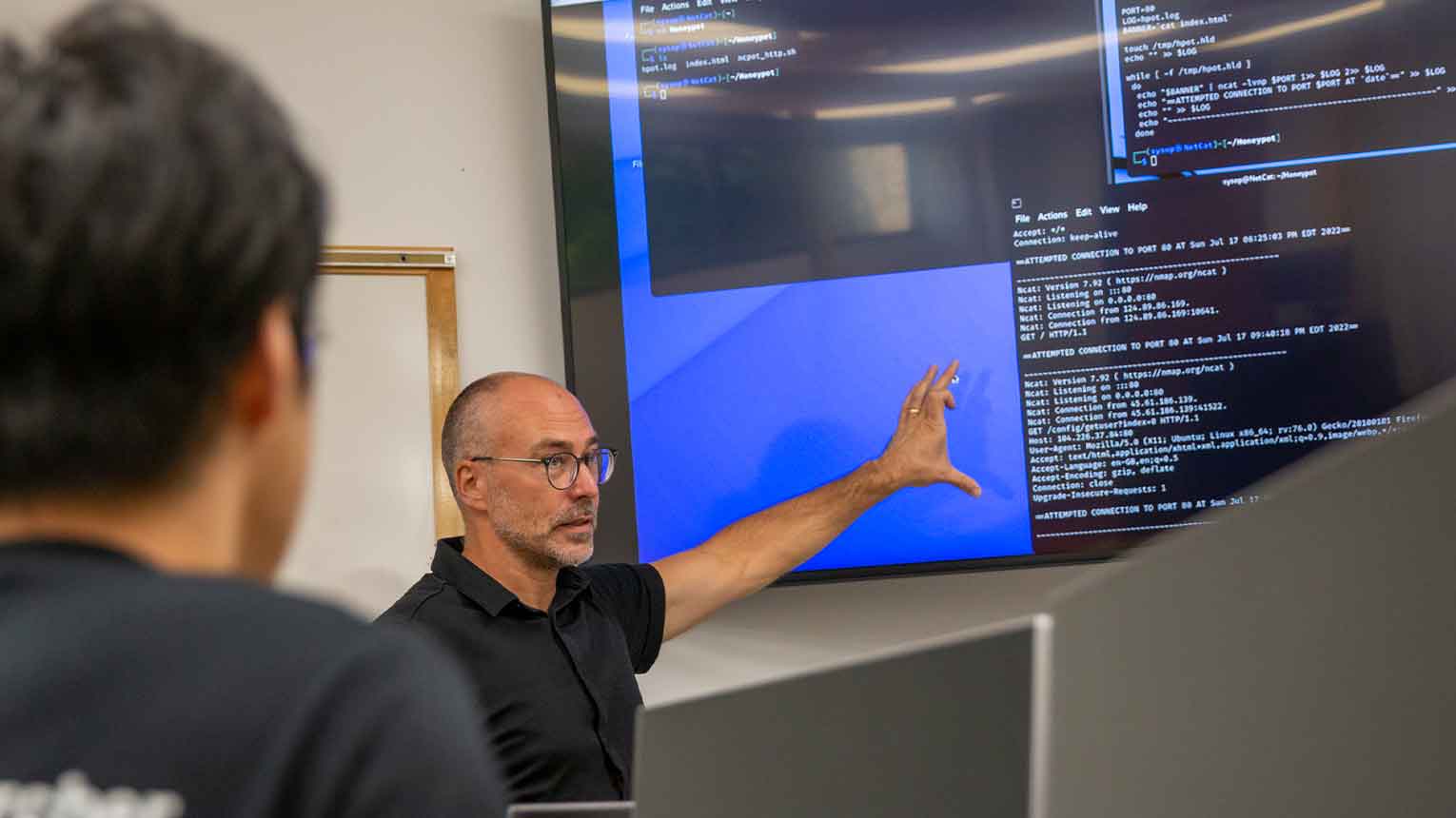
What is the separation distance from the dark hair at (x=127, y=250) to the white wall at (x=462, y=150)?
2351 mm

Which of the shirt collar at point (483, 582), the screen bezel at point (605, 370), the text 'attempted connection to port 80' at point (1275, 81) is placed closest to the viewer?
the shirt collar at point (483, 582)

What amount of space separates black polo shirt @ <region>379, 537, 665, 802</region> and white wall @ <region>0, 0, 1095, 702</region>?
1.18 ft

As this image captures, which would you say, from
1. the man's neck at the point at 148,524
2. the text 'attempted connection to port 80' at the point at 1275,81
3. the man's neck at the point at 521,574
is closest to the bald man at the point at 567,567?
the man's neck at the point at 521,574

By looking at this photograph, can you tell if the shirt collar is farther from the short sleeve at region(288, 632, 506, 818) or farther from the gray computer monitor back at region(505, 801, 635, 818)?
the short sleeve at region(288, 632, 506, 818)

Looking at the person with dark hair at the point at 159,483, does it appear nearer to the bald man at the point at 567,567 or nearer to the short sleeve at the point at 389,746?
the short sleeve at the point at 389,746

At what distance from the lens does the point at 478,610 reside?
243 centimetres

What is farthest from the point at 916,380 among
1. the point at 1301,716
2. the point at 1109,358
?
the point at 1301,716

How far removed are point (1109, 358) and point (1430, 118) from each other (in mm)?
701

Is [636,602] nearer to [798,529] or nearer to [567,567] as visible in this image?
[567,567]

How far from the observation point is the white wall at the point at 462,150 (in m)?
2.88

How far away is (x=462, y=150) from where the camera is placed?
301cm

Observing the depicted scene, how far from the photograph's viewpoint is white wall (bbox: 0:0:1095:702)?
2.88 m

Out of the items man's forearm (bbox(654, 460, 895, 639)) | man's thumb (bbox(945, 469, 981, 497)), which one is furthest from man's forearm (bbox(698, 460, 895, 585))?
man's thumb (bbox(945, 469, 981, 497))

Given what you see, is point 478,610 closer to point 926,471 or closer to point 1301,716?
point 926,471
